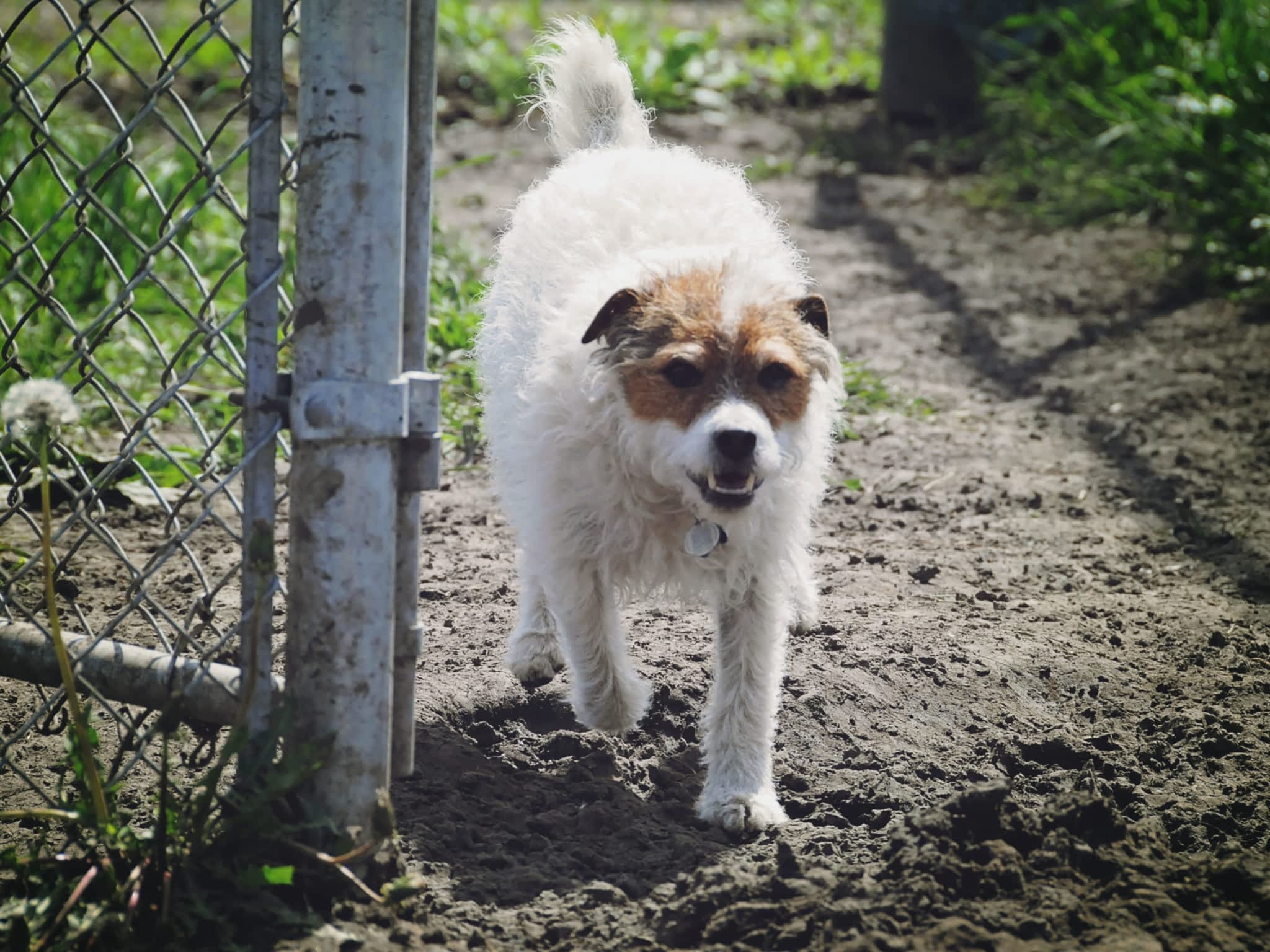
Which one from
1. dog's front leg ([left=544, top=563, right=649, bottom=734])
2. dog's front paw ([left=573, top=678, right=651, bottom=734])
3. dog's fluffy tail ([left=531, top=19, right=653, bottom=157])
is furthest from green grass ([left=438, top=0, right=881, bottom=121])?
dog's front paw ([left=573, top=678, right=651, bottom=734])

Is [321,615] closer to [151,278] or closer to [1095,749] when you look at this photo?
[151,278]

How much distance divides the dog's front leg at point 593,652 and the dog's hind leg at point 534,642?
339 millimetres

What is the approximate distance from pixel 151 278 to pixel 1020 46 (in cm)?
757

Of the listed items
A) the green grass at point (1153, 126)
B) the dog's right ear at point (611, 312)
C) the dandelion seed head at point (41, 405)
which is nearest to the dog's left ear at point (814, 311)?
the dog's right ear at point (611, 312)

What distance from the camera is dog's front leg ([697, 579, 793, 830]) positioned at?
9.36 feet

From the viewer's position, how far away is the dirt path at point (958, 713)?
237cm

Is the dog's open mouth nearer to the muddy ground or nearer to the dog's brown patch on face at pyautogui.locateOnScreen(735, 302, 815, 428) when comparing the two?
the dog's brown patch on face at pyautogui.locateOnScreen(735, 302, 815, 428)

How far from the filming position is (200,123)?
8422mm

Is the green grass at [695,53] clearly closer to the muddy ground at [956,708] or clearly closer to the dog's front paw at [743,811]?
the muddy ground at [956,708]

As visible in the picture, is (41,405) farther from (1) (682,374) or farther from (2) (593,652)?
(2) (593,652)

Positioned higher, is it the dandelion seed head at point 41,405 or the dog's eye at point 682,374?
the dog's eye at point 682,374

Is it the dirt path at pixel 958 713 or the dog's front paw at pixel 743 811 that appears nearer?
the dirt path at pixel 958 713

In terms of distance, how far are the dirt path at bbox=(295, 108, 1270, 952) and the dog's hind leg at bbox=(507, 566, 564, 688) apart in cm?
6

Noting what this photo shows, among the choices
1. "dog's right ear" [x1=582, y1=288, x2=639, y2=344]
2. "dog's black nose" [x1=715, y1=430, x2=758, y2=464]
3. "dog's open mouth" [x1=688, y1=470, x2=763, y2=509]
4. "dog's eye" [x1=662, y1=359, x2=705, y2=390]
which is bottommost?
"dog's open mouth" [x1=688, y1=470, x2=763, y2=509]
